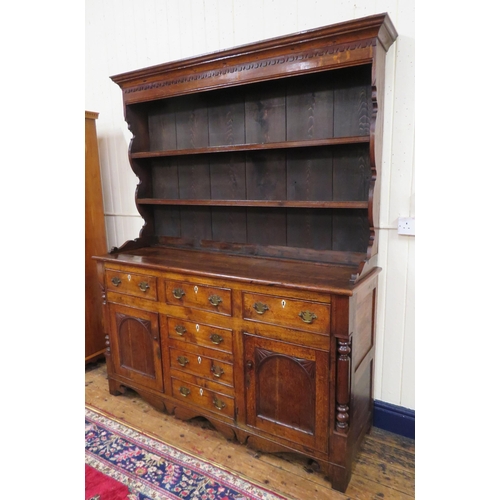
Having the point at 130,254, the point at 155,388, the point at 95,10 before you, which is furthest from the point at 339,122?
the point at 95,10

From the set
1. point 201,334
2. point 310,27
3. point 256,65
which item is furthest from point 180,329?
point 310,27

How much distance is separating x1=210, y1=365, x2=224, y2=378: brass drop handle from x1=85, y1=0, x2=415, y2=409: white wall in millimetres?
835

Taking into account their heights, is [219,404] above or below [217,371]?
below

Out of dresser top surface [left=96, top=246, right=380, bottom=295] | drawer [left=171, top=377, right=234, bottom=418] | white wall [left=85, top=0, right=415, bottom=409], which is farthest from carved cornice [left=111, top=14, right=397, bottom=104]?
drawer [left=171, top=377, right=234, bottom=418]

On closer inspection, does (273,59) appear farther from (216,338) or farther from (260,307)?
(216,338)

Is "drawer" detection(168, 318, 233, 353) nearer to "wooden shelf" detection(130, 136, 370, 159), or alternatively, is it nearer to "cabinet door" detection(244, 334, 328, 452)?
"cabinet door" detection(244, 334, 328, 452)

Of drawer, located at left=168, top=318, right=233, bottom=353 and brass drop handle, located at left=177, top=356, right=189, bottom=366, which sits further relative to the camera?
brass drop handle, located at left=177, top=356, right=189, bottom=366

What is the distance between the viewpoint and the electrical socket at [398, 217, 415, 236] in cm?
176

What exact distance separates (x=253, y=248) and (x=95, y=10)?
214cm

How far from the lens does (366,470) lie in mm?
1702

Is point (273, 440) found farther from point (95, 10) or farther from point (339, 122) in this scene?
point (95, 10)

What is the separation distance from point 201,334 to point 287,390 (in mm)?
508

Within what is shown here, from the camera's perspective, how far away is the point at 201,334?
6.10 feet

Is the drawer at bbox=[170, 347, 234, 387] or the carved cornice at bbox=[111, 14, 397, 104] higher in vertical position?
the carved cornice at bbox=[111, 14, 397, 104]
